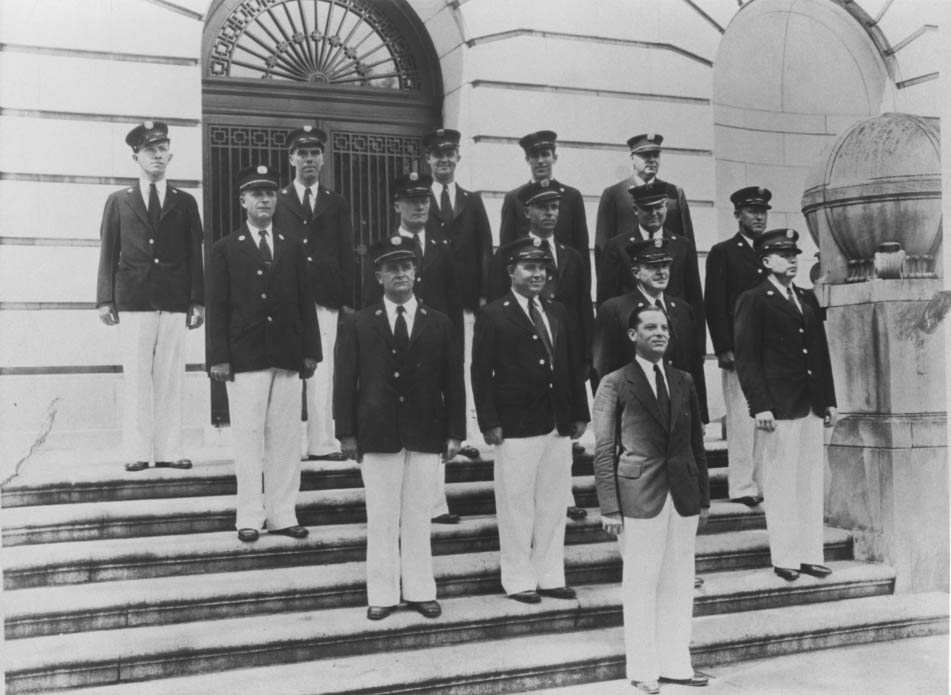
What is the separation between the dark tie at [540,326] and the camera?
5605 millimetres

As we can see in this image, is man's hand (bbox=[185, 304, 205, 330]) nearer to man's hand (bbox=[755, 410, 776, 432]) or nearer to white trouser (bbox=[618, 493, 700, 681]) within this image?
white trouser (bbox=[618, 493, 700, 681])

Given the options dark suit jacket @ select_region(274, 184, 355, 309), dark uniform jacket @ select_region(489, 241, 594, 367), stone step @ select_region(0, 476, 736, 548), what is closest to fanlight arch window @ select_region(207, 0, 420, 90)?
dark suit jacket @ select_region(274, 184, 355, 309)

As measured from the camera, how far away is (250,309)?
575cm

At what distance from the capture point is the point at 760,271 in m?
7.08

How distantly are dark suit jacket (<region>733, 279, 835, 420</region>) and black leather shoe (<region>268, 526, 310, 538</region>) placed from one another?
9.76 ft

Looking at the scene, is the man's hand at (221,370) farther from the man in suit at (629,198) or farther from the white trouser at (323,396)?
the man in suit at (629,198)

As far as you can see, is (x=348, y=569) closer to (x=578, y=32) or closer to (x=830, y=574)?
(x=830, y=574)

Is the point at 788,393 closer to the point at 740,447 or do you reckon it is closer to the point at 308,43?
the point at 740,447

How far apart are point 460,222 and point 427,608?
276cm

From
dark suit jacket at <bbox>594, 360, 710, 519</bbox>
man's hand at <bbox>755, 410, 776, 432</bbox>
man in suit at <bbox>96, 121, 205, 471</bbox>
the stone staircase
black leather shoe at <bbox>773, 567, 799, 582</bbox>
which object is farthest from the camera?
man in suit at <bbox>96, 121, 205, 471</bbox>

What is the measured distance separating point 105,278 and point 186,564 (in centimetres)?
213

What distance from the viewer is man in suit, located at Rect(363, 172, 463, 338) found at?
605 cm

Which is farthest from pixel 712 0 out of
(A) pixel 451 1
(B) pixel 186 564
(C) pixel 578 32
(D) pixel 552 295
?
(B) pixel 186 564

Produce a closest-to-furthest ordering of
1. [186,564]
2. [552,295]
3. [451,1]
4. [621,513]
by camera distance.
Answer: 1. [621,513]
2. [186,564]
3. [552,295]
4. [451,1]
